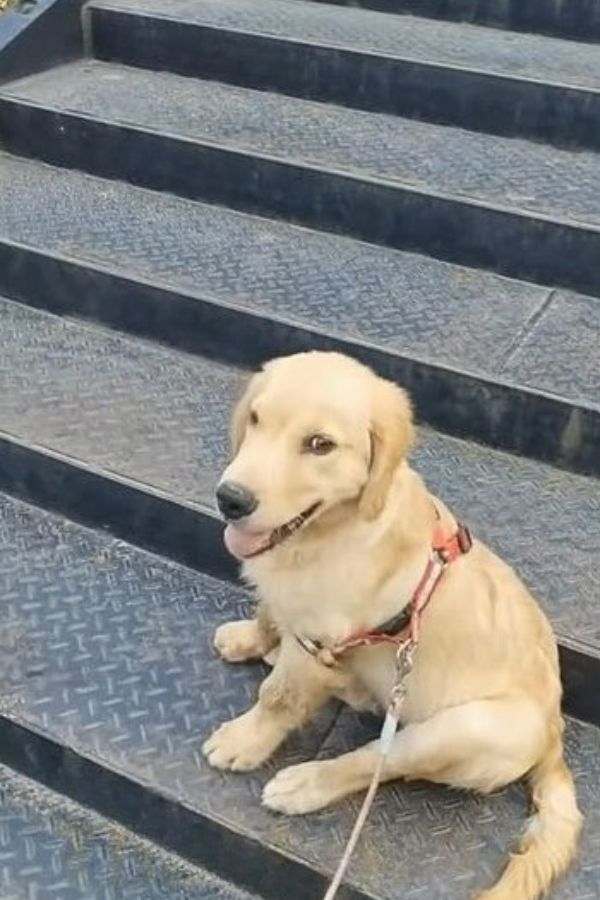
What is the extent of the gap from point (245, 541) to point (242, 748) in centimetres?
56

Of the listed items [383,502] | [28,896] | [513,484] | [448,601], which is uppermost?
[383,502]

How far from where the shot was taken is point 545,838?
7.38 ft

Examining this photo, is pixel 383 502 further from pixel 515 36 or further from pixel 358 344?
pixel 515 36

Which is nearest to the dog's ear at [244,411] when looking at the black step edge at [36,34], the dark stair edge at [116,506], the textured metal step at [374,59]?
the dark stair edge at [116,506]

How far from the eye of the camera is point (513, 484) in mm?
3055

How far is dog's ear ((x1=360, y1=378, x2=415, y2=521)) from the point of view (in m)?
2.07

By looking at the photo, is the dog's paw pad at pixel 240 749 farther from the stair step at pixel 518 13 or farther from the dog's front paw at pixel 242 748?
the stair step at pixel 518 13

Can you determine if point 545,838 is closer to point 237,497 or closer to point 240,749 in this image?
point 240,749

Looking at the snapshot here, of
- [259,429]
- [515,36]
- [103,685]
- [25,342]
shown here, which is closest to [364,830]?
[103,685]

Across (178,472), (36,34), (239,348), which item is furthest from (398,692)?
(36,34)

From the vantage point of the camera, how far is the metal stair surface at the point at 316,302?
3129 mm

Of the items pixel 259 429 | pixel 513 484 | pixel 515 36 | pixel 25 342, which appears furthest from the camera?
pixel 515 36

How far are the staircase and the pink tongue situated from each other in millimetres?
590

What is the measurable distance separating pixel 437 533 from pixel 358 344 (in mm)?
1048
